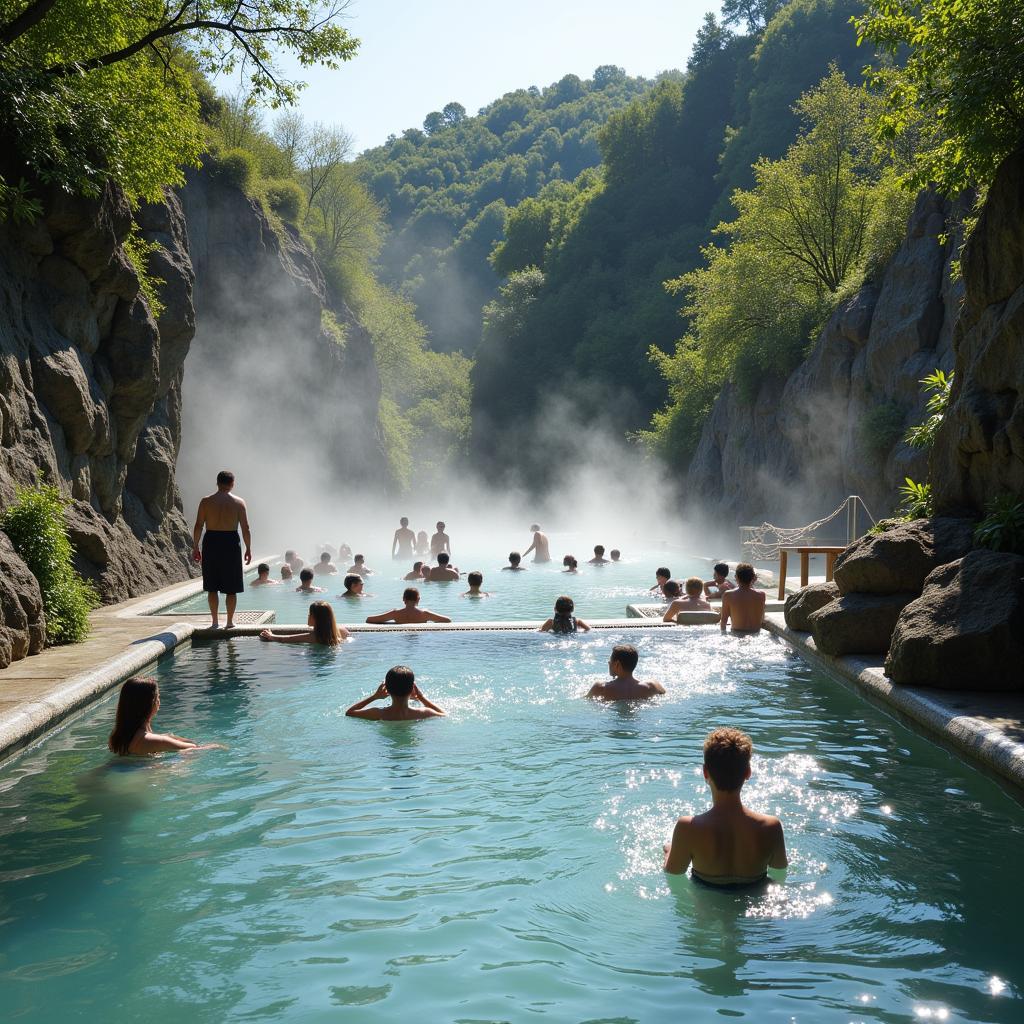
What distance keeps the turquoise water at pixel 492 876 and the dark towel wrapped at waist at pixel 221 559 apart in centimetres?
341

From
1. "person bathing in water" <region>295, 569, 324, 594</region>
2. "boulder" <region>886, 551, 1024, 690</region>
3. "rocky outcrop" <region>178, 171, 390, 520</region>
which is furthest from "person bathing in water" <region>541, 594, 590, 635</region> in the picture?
"rocky outcrop" <region>178, 171, 390, 520</region>

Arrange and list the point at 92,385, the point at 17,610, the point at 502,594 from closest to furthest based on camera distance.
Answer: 1. the point at 17,610
2. the point at 92,385
3. the point at 502,594

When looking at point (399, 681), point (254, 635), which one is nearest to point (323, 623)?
point (254, 635)

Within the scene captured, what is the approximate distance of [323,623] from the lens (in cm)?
1073

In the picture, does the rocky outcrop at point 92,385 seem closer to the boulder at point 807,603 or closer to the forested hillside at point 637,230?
the boulder at point 807,603

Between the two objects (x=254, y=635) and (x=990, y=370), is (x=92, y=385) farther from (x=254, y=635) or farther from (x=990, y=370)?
(x=990, y=370)

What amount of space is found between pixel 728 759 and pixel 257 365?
3069 cm

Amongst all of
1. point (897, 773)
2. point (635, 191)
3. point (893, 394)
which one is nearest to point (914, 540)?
point (897, 773)

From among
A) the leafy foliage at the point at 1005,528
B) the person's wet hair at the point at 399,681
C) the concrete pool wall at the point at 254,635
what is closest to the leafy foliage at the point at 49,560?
the concrete pool wall at the point at 254,635

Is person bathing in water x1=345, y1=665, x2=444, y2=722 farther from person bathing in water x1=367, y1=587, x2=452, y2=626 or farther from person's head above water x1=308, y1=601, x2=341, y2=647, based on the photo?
person bathing in water x1=367, y1=587, x2=452, y2=626

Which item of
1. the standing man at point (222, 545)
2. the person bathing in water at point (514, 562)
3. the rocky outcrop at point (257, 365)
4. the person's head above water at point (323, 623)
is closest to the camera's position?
the person's head above water at point (323, 623)

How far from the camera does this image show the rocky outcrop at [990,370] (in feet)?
29.1

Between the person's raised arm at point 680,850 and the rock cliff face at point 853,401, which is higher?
the rock cliff face at point 853,401

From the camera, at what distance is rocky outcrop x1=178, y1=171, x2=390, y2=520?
29.7 meters
